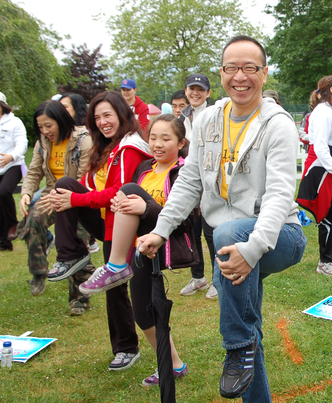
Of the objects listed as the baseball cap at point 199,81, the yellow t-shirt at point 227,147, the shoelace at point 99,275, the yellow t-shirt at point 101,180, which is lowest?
the shoelace at point 99,275

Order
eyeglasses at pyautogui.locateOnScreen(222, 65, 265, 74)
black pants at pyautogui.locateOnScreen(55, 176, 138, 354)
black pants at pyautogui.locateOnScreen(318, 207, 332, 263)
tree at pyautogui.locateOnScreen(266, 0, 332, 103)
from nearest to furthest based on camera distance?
eyeglasses at pyautogui.locateOnScreen(222, 65, 265, 74), black pants at pyautogui.locateOnScreen(55, 176, 138, 354), black pants at pyautogui.locateOnScreen(318, 207, 332, 263), tree at pyautogui.locateOnScreen(266, 0, 332, 103)

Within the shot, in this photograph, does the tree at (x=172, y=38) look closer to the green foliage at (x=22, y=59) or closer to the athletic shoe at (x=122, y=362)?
the green foliage at (x=22, y=59)

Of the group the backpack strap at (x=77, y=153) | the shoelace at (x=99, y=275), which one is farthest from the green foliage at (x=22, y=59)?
the shoelace at (x=99, y=275)

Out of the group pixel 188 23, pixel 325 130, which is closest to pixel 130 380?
pixel 325 130

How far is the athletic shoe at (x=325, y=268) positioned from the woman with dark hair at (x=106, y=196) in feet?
9.51

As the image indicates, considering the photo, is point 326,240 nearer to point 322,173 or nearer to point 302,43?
point 322,173

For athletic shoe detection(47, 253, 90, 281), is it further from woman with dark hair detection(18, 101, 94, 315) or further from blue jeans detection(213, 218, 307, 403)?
blue jeans detection(213, 218, 307, 403)

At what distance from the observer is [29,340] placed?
4.13m

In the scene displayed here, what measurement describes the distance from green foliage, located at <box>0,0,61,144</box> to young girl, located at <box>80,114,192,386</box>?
16332mm

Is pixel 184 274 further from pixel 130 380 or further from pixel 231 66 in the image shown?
pixel 231 66

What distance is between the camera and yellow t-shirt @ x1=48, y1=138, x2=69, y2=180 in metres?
4.66

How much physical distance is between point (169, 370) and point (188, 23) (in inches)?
1429

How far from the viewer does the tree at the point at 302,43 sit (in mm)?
29891

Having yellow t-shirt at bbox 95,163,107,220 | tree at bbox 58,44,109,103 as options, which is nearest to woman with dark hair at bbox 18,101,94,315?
yellow t-shirt at bbox 95,163,107,220
